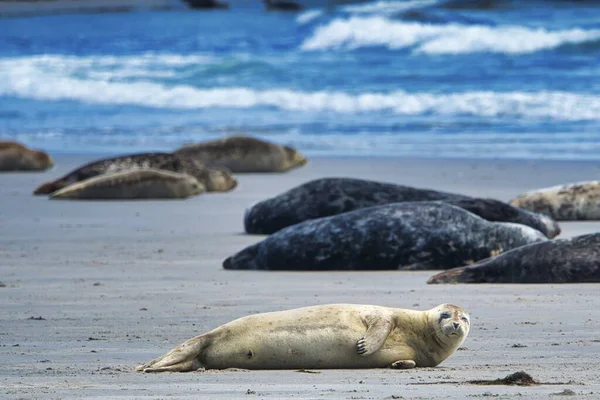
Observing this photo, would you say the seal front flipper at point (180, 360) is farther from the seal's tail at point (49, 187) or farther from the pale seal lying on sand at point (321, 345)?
the seal's tail at point (49, 187)

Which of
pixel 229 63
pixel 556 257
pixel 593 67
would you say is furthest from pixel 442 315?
pixel 229 63

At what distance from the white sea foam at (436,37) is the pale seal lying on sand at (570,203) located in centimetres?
2161

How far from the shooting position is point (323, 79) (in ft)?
98.2

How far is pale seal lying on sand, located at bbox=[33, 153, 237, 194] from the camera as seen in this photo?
14.2 metres

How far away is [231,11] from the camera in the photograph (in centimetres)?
4475

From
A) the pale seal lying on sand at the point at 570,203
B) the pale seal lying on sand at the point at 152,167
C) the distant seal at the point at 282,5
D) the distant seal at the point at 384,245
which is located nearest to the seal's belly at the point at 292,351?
the distant seal at the point at 384,245

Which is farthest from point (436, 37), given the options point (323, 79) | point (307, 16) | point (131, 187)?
point (131, 187)

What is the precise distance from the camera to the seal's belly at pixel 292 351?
16.3 feet

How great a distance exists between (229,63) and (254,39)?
710 cm

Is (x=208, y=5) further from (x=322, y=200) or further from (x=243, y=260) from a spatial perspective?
(x=243, y=260)

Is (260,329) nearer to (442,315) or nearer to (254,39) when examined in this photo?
(442,315)

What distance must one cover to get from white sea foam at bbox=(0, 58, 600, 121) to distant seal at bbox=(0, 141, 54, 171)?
8.40m

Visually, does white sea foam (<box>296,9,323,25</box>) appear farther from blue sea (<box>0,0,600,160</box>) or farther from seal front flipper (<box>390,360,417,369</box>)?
seal front flipper (<box>390,360,417,369</box>)

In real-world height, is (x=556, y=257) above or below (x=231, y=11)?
below
